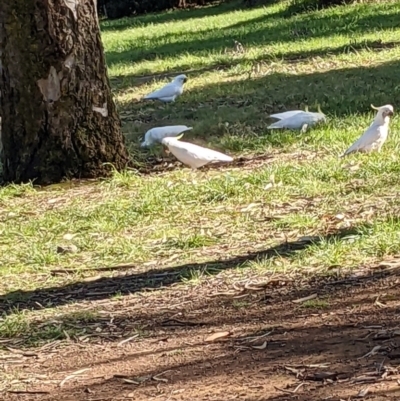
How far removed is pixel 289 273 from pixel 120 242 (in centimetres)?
121

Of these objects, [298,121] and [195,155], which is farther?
[298,121]

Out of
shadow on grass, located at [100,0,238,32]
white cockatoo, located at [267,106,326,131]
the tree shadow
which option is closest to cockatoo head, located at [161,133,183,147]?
white cockatoo, located at [267,106,326,131]

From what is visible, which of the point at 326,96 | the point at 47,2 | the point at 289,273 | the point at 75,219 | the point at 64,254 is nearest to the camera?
the point at 289,273

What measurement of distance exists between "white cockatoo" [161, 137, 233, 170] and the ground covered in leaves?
0.26 feet

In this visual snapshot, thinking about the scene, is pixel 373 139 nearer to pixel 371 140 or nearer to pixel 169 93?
pixel 371 140

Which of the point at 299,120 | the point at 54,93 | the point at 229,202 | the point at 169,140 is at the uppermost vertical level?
the point at 54,93

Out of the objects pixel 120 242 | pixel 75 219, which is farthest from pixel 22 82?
pixel 120 242

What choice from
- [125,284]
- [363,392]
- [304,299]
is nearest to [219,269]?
[125,284]

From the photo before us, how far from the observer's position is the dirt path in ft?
10.9

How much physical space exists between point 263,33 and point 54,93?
9.35 meters

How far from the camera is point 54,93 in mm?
6918

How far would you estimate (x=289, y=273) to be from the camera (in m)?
4.55

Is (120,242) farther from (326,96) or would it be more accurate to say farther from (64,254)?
(326,96)

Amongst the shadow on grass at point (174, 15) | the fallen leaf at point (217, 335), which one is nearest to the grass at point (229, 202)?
the fallen leaf at point (217, 335)
